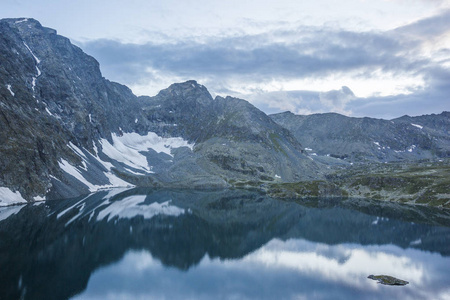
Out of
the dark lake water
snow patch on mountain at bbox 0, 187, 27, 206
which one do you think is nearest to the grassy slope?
the dark lake water

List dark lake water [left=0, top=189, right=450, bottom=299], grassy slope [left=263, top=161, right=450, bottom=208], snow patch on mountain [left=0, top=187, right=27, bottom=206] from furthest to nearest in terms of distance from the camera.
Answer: grassy slope [left=263, top=161, right=450, bottom=208] → snow patch on mountain [left=0, top=187, right=27, bottom=206] → dark lake water [left=0, top=189, right=450, bottom=299]

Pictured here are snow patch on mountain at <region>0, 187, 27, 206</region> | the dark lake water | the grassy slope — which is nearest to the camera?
the dark lake water

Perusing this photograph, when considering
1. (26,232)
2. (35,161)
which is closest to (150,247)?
(26,232)

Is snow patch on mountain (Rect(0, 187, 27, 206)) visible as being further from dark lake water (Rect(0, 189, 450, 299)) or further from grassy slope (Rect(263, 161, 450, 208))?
grassy slope (Rect(263, 161, 450, 208))

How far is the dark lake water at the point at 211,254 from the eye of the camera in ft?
149

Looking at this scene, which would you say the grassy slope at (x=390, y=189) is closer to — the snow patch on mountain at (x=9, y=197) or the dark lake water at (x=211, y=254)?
the dark lake water at (x=211, y=254)

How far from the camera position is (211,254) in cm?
6750

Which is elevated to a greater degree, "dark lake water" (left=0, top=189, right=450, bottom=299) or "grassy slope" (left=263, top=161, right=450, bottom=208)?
"grassy slope" (left=263, top=161, right=450, bottom=208)

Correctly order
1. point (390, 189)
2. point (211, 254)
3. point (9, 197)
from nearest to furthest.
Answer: point (211, 254)
point (9, 197)
point (390, 189)

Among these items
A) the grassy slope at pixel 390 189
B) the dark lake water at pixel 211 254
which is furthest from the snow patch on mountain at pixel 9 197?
the grassy slope at pixel 390 189

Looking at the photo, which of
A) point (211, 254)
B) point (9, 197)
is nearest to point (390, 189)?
point (211, 254)

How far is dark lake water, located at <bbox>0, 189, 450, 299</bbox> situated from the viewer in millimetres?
45375

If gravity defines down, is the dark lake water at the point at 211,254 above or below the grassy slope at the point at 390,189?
below

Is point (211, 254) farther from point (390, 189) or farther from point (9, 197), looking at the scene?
point (390, 189)
